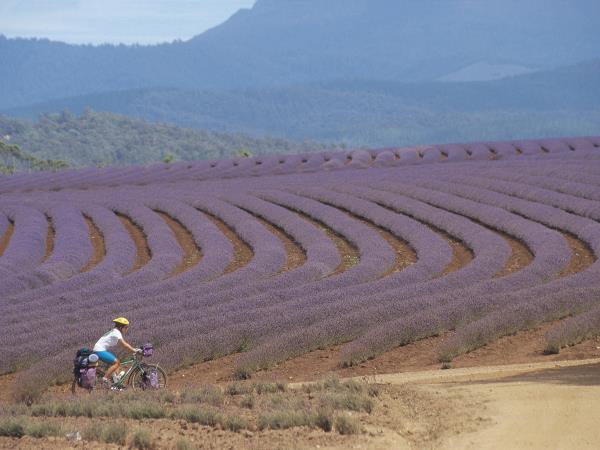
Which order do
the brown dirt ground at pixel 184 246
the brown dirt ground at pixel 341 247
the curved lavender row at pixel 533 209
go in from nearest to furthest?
the brown dirt ground at pixel 341 247, the brown dirt ground at pixel 184 246, the curved lavender row at pixel 533 209

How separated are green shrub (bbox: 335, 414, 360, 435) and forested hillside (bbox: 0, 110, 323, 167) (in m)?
120

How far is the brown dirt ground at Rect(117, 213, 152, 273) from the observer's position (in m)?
22.0

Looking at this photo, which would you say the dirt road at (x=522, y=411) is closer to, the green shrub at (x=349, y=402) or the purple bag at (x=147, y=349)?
the green shrub at (x=349, y=402)

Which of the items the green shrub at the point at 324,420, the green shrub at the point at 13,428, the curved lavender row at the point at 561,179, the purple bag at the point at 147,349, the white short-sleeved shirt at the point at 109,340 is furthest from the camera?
the curved lavender row at the point at 561,179

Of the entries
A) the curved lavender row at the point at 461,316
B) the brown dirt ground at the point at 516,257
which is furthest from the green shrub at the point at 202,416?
the brown dirt ground at the point at 516,257

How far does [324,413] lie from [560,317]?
23.7 ft

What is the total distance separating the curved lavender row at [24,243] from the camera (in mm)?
20567

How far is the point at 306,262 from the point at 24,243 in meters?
7.66

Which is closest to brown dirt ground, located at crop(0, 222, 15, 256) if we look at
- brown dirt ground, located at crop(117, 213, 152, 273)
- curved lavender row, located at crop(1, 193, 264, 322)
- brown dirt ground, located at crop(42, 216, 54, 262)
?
brown dirt ground, located at crop(42, 216, 54, 262)

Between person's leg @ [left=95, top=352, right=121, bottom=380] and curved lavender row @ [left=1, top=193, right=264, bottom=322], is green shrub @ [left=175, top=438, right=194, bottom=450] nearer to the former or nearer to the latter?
person's leg @ [left=95, top=352, right=121, bottom=380]

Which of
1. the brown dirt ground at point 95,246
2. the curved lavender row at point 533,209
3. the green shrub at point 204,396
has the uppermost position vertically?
the curved lavender row at point 533,209

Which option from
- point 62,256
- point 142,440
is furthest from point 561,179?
point 142,440

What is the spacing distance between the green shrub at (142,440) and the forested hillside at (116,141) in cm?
12033

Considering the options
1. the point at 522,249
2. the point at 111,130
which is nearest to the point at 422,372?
the point at 522,249
